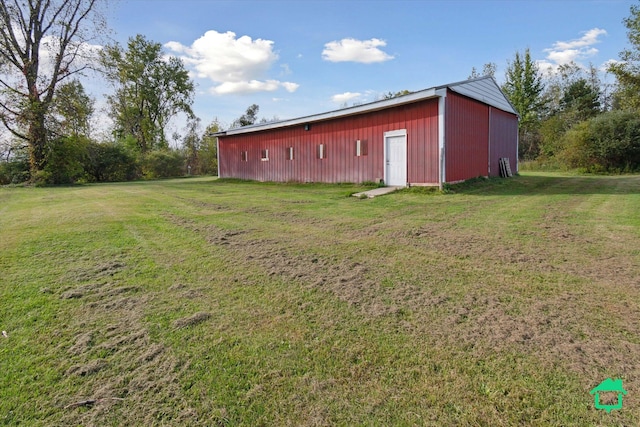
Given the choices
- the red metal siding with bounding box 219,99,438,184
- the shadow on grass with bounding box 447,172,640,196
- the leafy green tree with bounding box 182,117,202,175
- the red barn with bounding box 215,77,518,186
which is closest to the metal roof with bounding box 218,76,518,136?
the red barn with bounding box 215,77,518,186

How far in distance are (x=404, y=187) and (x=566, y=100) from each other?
30.6 m

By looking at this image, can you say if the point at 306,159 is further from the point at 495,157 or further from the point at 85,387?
the point at 85,387

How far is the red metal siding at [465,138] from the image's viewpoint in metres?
10.7

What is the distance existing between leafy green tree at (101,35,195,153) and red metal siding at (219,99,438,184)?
20.6m

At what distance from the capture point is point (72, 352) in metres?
2.08

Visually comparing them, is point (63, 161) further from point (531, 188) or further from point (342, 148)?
point (531, 188)

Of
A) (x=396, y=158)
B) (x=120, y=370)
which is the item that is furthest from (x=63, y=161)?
(x=120, y=370)

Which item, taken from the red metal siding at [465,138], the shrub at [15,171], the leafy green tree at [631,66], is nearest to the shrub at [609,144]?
the leafy green tree at [631,66]

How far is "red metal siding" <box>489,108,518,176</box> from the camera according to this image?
14.3 metres

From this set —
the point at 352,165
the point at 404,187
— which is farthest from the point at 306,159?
the point at 404,187

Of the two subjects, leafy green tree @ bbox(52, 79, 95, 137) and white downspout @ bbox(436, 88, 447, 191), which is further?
leafy green tree @ bbox(52, 79, 95, 137)

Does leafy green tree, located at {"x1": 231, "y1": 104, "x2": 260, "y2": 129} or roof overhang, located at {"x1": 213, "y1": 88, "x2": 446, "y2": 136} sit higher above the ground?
leafy green tree, located at {"x1": 231, "y1": 104, "x2": 260, "y2": 129}

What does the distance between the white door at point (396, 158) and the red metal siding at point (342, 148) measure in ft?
0.58

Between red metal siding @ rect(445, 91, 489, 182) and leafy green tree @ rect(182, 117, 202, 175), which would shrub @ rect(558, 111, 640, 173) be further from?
leafy green tree @ rect(182, 117, 202, 175)
